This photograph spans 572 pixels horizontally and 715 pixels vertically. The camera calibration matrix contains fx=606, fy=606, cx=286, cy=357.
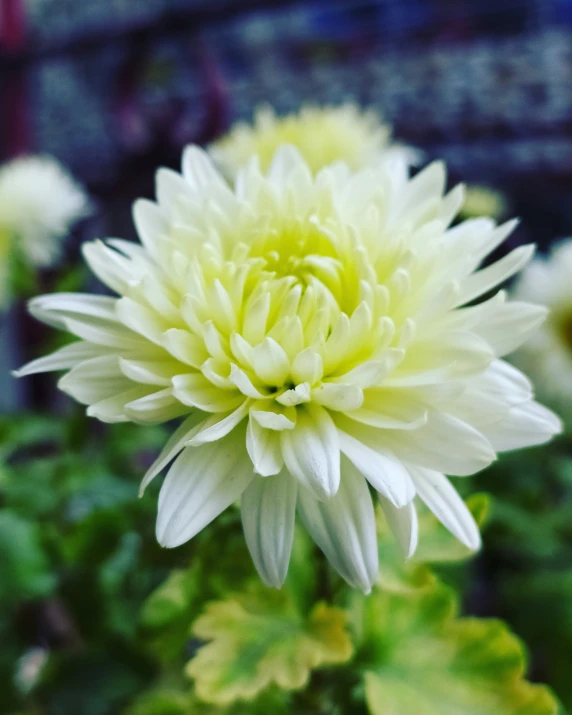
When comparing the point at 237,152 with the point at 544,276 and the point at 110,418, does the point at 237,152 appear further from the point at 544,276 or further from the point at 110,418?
the point at 110,418

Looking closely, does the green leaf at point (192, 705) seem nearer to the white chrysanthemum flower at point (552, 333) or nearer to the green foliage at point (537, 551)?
the green foliage at point (537, 551)

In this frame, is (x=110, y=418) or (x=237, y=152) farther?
(x=237, y=152)

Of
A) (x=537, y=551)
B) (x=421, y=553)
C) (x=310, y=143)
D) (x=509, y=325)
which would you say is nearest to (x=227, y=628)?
(x=421, y=553)

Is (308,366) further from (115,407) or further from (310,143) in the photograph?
(310,143)

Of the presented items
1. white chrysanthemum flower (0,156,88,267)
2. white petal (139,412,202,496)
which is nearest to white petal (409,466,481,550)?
white petal (139,412,202,496)

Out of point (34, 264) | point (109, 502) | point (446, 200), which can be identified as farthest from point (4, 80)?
point (446, 200)

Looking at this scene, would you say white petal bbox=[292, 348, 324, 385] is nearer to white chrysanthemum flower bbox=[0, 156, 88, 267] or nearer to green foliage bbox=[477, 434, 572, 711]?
green foliage bbox=[477, 434, 572, 711]
